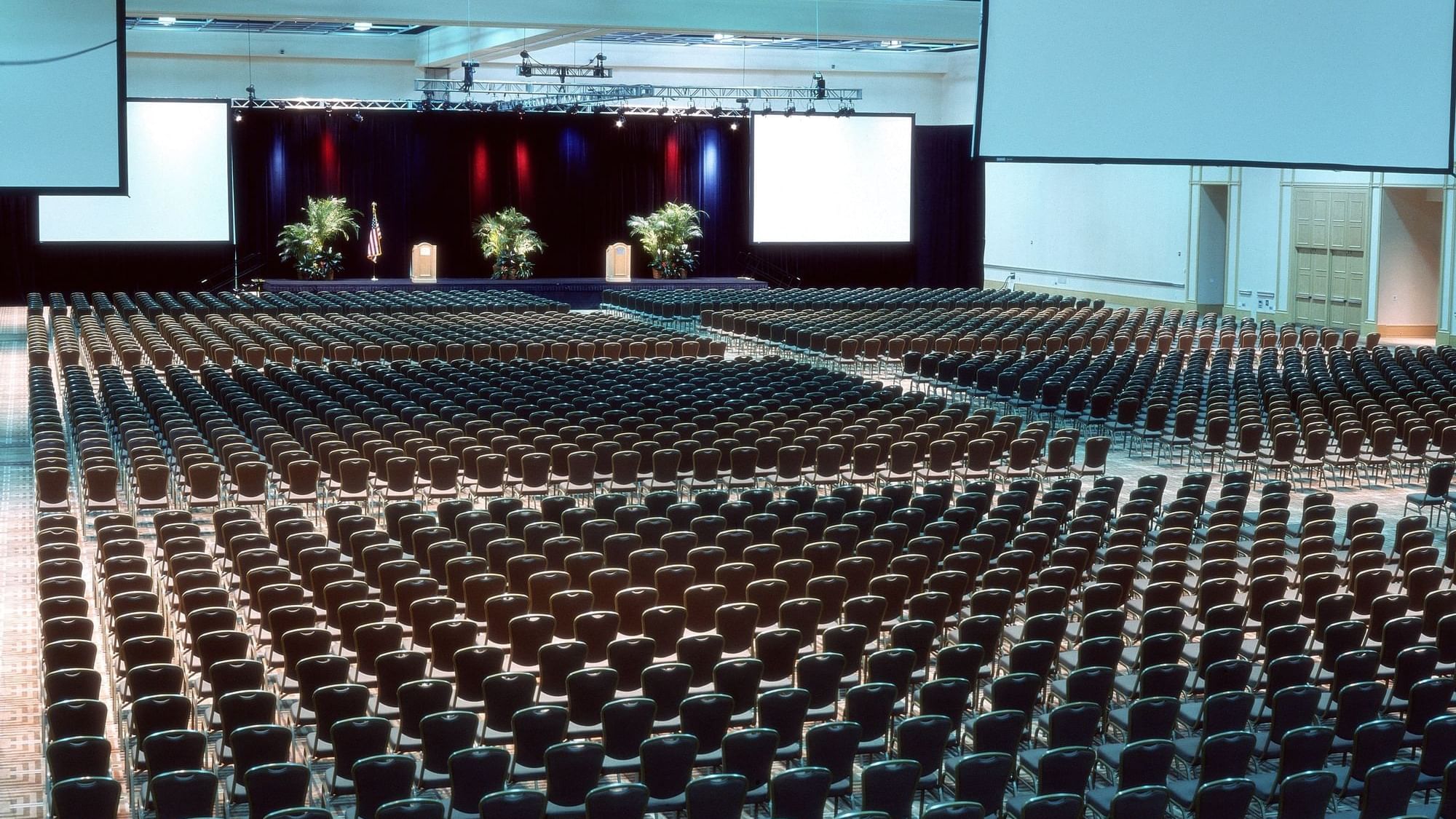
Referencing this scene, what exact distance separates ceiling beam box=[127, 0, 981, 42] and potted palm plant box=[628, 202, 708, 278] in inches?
455

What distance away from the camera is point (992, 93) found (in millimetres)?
15945

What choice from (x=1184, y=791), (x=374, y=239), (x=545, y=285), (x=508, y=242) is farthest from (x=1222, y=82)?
(x=374, y=239)

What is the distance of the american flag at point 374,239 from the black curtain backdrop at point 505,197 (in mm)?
245

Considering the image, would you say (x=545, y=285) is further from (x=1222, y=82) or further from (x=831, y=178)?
(x=1222, y=82)

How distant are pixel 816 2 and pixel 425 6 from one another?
7.05 meters

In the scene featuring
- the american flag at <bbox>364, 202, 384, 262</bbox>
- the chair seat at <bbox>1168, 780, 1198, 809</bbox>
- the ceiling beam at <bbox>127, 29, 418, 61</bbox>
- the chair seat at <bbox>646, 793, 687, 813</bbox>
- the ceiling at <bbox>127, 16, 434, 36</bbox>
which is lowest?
the chair seat at <bbox>646, 793, 687, 813</bbox>

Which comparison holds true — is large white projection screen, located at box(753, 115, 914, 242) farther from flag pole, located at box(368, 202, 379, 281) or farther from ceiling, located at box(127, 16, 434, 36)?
flag pole, located at box(368, 202, 379, 281)

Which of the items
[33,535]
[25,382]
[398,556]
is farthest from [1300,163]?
[25,382]

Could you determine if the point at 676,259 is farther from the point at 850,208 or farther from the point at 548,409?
the point at 548,409

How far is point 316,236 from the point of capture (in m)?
37.8

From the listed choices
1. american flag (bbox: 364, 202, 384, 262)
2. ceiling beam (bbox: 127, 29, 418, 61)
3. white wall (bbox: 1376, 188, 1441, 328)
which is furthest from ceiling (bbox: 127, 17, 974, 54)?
white wall (bbox: 1376, 188, 1441, 328)

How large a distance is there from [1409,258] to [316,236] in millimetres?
25384

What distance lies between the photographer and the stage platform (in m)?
36.1

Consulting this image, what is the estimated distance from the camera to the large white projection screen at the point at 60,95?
1578cm
